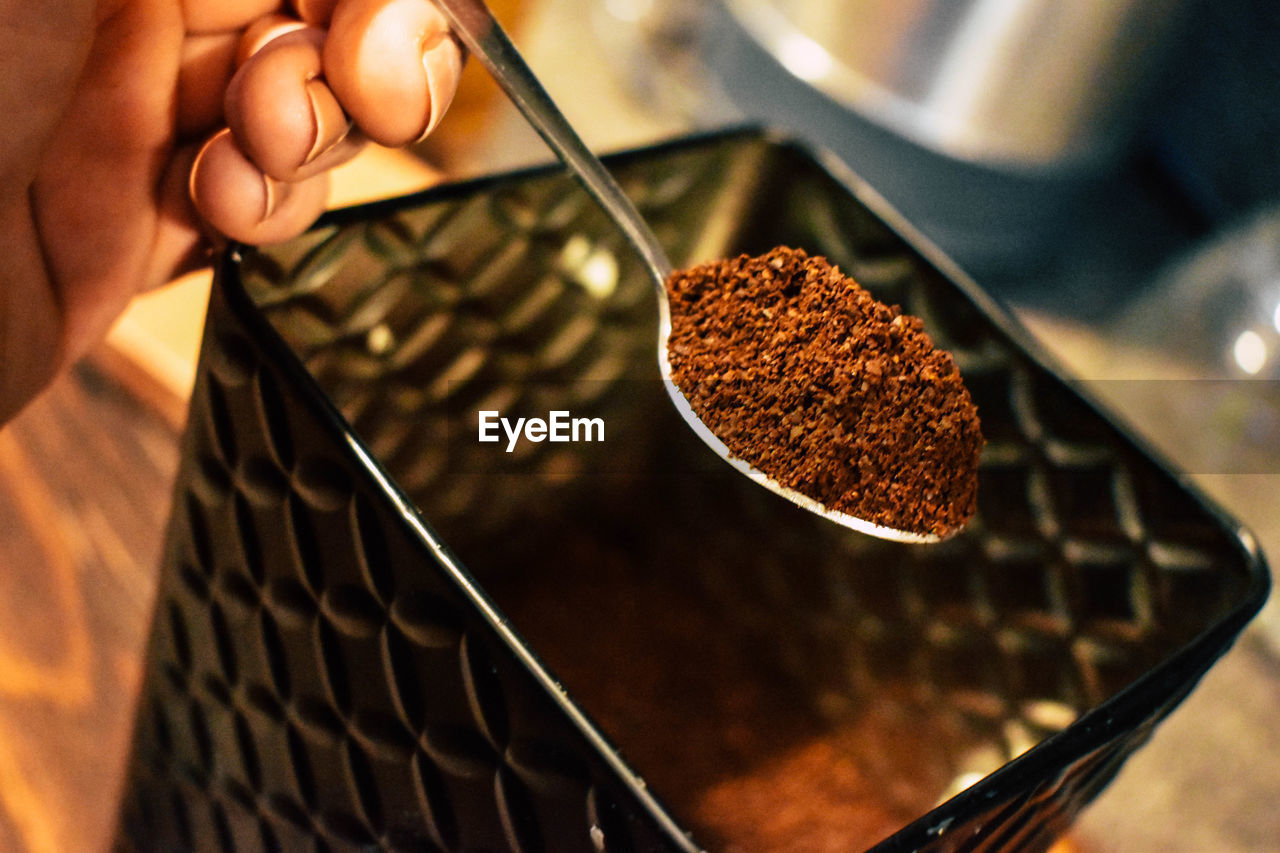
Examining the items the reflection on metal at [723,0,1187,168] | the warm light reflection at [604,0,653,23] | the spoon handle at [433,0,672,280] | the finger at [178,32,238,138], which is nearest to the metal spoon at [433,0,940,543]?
the spoon handle at [433,0,672,280]

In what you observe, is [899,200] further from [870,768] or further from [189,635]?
[189,635]

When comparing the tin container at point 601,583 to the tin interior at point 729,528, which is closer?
the tin container at point 601,583

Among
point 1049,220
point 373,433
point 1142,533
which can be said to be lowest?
point 1049,220

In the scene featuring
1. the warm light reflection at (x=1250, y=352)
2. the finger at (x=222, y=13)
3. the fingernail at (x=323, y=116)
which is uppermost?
the finger at (x=222, y=13)

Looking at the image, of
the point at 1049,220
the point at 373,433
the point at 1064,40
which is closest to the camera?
the point at 373,433

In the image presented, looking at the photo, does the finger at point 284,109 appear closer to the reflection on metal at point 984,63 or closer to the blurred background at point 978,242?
the blurred background at point 978,242

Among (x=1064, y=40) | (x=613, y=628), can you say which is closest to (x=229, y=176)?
(x=613, y=628)

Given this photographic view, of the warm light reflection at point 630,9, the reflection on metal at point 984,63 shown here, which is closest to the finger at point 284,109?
the reflection on metal at point 984,63
